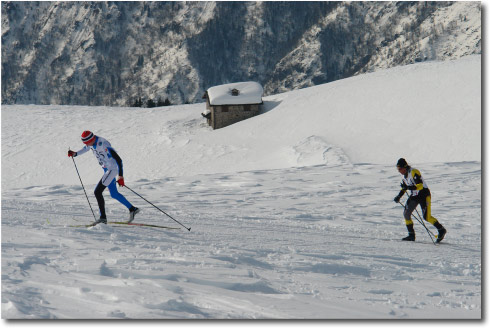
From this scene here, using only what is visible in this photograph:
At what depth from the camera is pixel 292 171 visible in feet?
78.2

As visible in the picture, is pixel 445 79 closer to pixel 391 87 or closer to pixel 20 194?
pixel 391 87

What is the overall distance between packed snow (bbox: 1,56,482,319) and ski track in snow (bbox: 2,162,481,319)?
0.02 m

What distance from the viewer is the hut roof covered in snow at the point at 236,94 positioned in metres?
49.1

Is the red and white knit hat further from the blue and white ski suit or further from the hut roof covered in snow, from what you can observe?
the hut roof covered in snow

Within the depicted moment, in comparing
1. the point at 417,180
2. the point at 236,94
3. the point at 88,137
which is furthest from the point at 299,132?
the point at 88,137

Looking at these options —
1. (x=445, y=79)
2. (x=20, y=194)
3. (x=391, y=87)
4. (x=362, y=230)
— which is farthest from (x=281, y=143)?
(x=362, y=230)

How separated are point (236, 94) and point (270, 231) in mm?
41042

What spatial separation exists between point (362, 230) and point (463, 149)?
18.8 meters

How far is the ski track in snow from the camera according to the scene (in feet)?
17.8

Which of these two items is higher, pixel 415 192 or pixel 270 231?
pixel 415 192

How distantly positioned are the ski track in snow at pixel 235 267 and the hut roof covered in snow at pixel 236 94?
34.9 metres

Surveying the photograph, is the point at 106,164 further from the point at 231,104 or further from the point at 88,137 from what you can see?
the point at 231,104

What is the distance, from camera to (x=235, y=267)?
7016 mm

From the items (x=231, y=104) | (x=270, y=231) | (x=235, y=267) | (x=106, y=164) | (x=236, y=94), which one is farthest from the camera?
(x=236, y=94)
